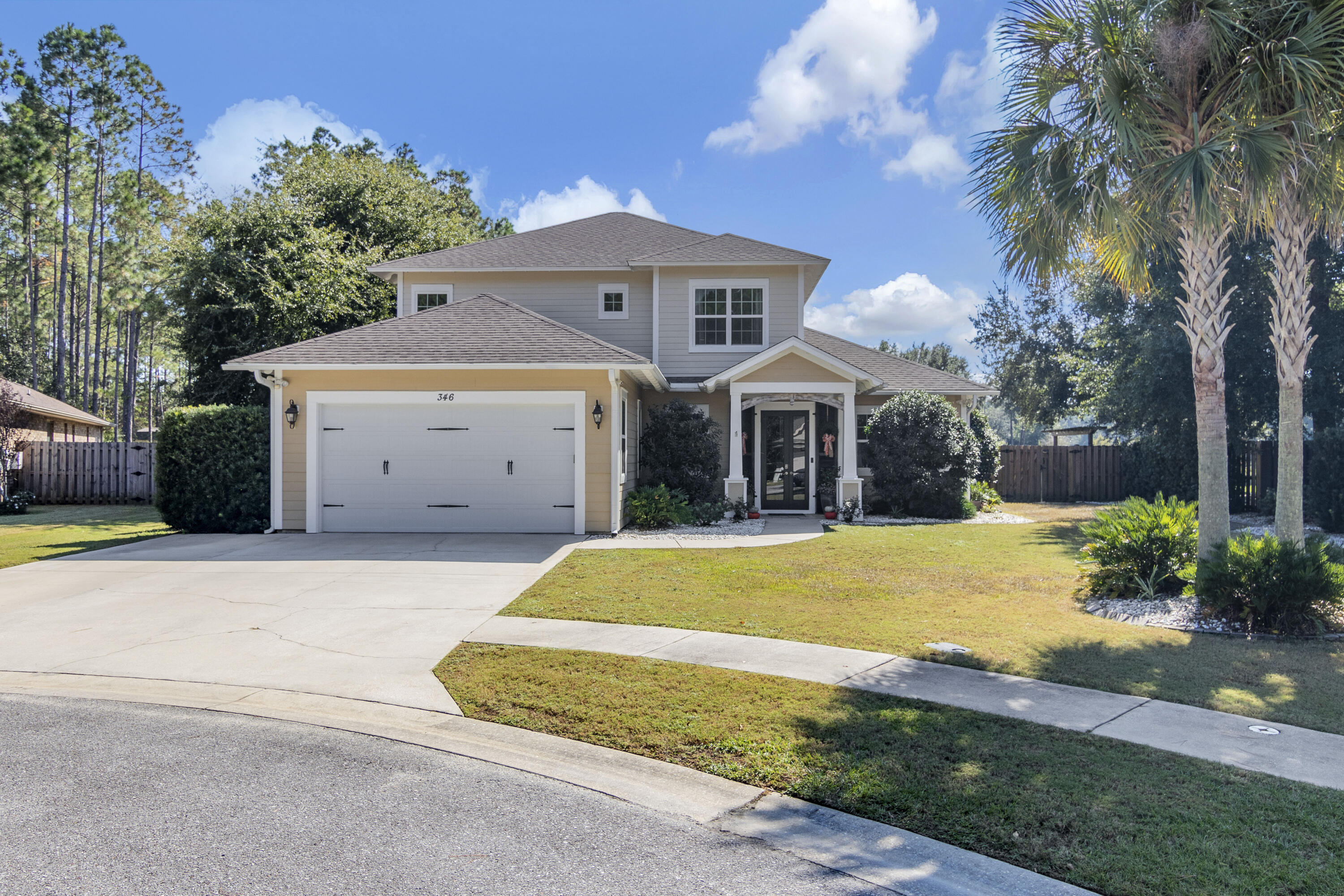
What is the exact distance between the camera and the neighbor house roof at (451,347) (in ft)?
44.0

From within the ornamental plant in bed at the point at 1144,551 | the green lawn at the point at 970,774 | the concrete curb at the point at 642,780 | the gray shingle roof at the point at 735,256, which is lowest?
the concrete curb at the point at 642,780

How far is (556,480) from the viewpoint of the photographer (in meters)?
13.9

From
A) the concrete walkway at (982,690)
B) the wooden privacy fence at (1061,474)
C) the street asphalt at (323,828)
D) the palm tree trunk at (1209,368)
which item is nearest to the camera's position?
the street asphalt at (323,828)

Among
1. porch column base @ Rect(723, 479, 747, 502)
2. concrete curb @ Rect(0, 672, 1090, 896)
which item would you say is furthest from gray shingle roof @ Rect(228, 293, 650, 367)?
concrete curb @ Rect(0, 672, 1090, 896)

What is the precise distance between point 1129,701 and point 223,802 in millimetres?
5373

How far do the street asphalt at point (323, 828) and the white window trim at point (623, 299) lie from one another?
15138 millimetres

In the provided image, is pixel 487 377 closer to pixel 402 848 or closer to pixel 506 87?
pixel 506 87

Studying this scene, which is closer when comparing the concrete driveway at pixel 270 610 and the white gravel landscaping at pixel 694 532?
the concrete driveway at pixel 270 610

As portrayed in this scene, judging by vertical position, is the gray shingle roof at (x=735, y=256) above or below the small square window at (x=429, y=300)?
above

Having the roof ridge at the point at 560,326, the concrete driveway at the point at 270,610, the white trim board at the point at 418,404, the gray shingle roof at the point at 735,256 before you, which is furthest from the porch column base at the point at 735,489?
the gray shingle roof at the point at 735,256

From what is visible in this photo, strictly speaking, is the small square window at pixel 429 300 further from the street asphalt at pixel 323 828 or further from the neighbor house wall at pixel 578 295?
the street asphalt at pixel 323 828

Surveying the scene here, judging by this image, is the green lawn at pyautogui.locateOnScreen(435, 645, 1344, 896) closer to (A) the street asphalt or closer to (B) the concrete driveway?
(A) the street asphalt

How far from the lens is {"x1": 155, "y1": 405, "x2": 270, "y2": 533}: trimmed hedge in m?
14.1

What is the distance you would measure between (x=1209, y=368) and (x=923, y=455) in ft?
28.3
